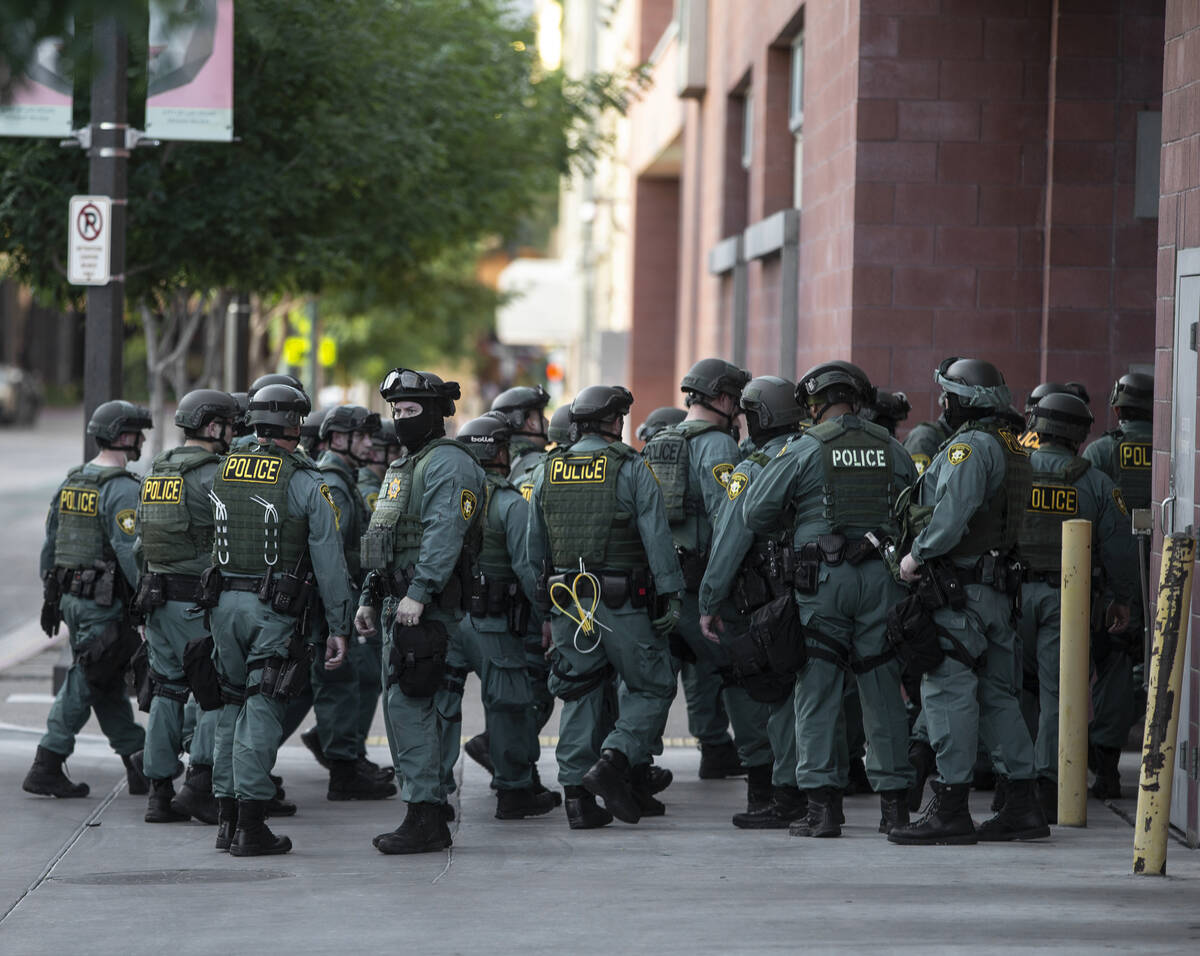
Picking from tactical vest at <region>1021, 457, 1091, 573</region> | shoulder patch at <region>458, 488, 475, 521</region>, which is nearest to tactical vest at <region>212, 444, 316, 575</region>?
shoulder patch at <region>458, 488, 475, 521</region>

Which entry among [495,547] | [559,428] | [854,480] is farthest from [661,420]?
[854,480]

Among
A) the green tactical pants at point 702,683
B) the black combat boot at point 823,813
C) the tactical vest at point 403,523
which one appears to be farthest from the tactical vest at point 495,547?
the black combat boot at point 823,813

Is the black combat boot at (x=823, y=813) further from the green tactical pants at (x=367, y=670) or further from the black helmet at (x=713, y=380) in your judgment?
the green tactical pants at (x=367, y=670)

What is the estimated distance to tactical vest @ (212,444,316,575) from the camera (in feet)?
25.3

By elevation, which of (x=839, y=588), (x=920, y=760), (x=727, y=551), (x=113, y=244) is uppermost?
(x=113, y=244)

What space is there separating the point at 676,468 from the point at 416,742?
6.89 feet

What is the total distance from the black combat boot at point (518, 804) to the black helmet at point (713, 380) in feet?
6.77

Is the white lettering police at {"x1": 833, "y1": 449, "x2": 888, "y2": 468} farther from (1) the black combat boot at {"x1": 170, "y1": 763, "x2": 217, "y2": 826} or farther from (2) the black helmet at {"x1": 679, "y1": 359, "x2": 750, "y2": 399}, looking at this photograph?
(1) the black combat boot at {"x1": 170, "y1": 763, "x2": 217, "y2": 826}

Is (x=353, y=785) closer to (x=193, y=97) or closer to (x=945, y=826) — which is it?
(x=945, y=826)

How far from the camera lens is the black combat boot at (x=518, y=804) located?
8.48 meters

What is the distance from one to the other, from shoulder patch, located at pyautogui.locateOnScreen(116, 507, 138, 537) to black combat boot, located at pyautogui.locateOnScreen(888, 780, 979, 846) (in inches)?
151

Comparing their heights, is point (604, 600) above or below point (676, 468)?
below

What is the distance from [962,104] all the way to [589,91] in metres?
11.9

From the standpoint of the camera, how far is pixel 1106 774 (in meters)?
9.01
